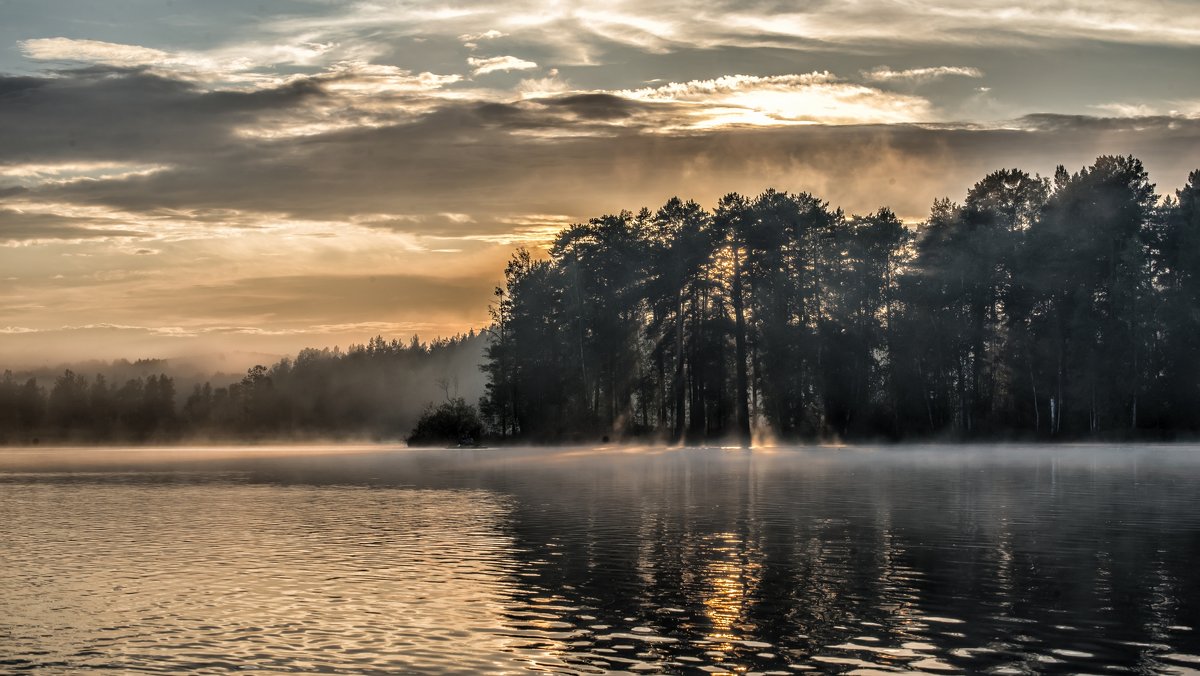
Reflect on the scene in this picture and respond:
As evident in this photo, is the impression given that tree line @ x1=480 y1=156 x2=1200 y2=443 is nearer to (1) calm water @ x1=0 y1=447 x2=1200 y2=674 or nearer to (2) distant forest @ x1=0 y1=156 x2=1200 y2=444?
(2) distant forest @ x1=0 y1=156 x2=1200 y2=444

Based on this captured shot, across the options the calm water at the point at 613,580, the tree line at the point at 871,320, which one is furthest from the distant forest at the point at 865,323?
the calm water at the point at 613,580

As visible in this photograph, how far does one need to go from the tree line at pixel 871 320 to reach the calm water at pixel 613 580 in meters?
57.4

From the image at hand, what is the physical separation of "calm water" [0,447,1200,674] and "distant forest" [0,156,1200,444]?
2242 inches

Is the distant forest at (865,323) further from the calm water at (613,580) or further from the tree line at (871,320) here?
the calm water at (613,580)

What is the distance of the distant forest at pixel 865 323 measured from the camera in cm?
11350

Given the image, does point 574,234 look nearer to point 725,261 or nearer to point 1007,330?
point 725,261

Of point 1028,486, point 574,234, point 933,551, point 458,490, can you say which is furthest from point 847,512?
point 574,234

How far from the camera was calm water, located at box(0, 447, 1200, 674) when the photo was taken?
21.7 meters

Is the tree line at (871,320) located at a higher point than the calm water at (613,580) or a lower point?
higher

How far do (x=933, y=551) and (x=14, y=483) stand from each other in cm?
6172

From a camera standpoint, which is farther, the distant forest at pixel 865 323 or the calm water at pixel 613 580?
the distant forest at pixel 865 323

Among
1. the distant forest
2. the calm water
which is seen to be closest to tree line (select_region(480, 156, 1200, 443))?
the distant forest

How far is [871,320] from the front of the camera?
130 m

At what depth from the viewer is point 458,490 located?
2468 inches
